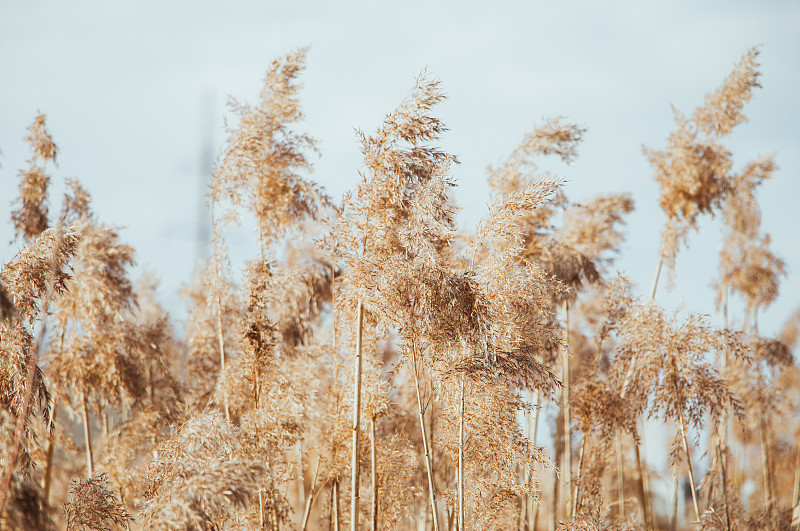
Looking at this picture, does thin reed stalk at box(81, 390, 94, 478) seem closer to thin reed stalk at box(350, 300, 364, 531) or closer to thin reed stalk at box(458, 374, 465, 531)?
thin reed stalk at box(350, 300, 364, 531)

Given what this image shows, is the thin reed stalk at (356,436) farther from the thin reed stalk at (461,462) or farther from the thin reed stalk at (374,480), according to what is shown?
the thin reed stalk at (461,462)

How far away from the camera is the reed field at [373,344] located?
16.1 feet

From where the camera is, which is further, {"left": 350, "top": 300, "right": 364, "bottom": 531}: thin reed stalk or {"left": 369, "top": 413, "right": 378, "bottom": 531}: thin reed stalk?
{"left": 369, "top": 413, "right": 378, "bottom": 531}: thin reed stalk

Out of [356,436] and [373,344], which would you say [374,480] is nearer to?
[356,436]

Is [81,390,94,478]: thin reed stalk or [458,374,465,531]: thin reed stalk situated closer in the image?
[458,374,465,531]: thin reed stalk

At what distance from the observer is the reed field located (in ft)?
16.1

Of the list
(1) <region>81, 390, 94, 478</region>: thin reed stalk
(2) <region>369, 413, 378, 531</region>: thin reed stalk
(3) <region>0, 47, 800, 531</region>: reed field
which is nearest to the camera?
(3) <region>0, 47, 800, 531</region>: reed field

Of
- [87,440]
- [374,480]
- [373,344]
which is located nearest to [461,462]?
[374,480]

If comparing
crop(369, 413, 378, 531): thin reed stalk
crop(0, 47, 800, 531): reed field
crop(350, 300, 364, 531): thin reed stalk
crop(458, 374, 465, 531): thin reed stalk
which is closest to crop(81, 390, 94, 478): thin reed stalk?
crop(0, 47, 800, 531): reed field

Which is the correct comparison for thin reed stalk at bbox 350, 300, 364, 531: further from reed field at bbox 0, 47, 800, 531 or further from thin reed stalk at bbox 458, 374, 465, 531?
thin reed stalk at bbox 458, 374, 465, 531

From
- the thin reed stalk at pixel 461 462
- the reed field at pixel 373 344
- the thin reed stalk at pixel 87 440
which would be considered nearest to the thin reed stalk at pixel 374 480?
the reed field at pixel 373 344

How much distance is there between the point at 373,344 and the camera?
19.5 feet

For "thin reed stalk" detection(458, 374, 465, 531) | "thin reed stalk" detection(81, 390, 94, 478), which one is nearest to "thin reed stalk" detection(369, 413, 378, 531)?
"thin reed stalk" detection(458, 374, 465, 531)

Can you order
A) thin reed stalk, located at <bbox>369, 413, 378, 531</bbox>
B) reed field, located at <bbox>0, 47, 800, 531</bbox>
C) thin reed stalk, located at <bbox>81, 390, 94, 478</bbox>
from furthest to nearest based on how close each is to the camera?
thin reed stalk, located at <bbox>81, 390, 94, 478</bbox> < thin reed stalk, located at <bbox>369, 413, 378, 531</bbox> < reed field, located at <bbox>0, 47, 800, 531</bbox>
